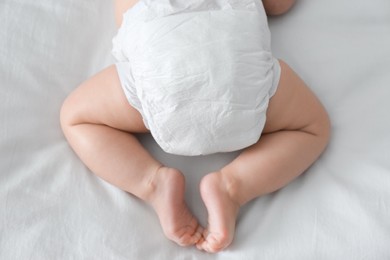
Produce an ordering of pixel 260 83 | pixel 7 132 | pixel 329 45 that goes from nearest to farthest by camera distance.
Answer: pixel 260 83
pixel 7 132
pixel 329 45

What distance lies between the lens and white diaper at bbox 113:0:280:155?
0.87 meters

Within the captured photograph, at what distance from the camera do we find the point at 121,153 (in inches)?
38.3

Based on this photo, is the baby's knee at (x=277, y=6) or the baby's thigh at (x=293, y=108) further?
the baby's knee at (x=277, y=6)

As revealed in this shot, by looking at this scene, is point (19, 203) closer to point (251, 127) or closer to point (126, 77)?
point (126, 77)

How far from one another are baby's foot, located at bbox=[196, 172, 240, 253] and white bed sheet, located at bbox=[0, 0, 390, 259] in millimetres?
38

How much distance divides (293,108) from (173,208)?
0.29 metres

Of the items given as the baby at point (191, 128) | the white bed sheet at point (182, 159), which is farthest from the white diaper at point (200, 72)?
the white bed sheet at point (182, 159)

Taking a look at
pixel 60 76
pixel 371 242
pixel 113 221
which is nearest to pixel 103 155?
pixel 113 221

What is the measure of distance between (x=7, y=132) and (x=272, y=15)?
63cm

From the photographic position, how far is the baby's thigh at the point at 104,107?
980mm

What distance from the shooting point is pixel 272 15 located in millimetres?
1195

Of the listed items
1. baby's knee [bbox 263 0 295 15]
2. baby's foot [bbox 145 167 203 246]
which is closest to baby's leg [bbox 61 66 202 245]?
baby's foot [bbox 145 167 203 246]

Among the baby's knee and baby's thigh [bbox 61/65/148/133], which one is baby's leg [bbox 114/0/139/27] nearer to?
baby's thigh [bbox 61/65/148/133]

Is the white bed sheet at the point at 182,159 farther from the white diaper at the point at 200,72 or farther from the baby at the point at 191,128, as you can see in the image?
the white diaper at the point at 200,72
